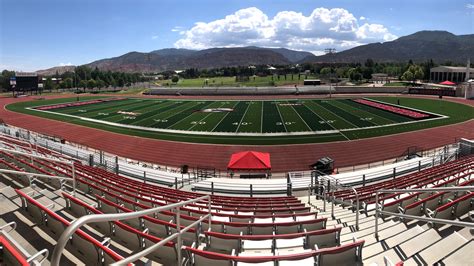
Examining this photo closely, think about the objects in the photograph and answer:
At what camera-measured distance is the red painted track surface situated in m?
27.6

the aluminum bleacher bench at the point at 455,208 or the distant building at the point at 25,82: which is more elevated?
the distant building at the point at 25,82

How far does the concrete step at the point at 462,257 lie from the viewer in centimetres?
488

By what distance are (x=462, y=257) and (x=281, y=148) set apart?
26032 mm

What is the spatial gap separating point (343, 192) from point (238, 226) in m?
7.69

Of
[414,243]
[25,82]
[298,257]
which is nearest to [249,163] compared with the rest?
[414,243]

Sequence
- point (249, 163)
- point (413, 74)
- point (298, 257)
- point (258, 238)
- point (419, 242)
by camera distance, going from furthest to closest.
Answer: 1. point (413, 74)
2. point (249, 163)
3. point (258, 238)
4. point (419, 242)
5. point (298, 257)

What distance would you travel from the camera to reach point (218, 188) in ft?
51.8

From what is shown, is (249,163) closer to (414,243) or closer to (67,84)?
(414,243)

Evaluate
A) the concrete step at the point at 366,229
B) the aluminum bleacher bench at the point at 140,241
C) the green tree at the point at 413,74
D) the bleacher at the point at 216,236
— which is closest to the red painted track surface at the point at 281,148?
the concrete step at the point at 366,229

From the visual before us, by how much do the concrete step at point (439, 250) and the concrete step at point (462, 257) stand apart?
82 mm

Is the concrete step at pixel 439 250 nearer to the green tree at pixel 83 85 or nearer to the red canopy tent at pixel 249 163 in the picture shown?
the red canopy tent at pixel 249 163

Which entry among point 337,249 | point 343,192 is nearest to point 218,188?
point 343,192

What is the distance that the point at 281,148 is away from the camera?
102 ft

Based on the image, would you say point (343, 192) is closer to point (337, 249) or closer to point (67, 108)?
point (337, 249)
